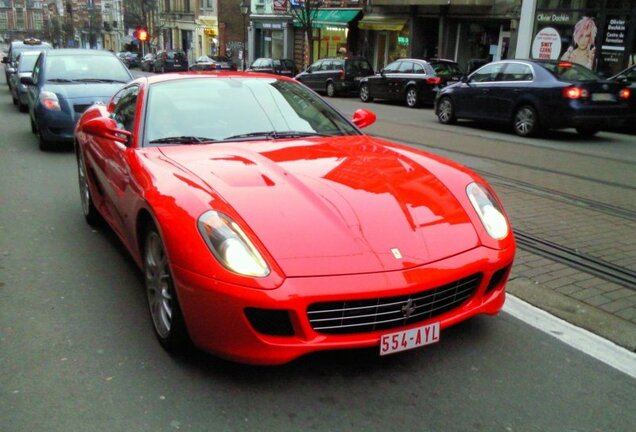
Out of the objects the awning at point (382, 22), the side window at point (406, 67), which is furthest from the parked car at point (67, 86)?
the awning at point (382, 22)

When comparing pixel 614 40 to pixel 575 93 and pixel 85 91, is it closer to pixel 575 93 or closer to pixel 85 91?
pixel 575 93

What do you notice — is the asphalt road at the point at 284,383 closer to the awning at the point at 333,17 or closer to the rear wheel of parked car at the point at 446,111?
the rear wheel of parked car at the point at 446,111

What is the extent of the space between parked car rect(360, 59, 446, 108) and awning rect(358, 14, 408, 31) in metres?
8.24

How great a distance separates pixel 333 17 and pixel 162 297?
102 ft

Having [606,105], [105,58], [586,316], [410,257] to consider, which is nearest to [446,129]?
[606,105]

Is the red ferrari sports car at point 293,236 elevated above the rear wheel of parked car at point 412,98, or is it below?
above

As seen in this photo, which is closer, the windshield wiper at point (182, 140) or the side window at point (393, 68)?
the windshield wiper at point (182, 140)

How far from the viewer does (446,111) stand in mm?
14930

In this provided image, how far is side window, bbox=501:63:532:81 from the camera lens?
Answer: 42.1 feet

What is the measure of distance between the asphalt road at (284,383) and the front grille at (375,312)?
1.10 feet

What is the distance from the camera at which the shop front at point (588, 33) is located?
19297mm

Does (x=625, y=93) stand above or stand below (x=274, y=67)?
above

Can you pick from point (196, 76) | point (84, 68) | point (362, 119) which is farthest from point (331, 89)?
point (196, 76)

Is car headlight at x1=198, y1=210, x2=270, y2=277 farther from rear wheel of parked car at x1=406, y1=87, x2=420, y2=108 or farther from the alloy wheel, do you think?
rear wheel of parked car at x1=406, y1=87, x2=420, y2=108
